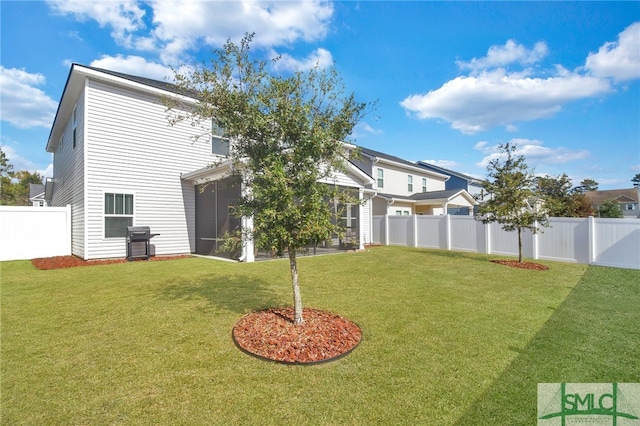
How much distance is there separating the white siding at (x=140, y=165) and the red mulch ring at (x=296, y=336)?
8.42 metres

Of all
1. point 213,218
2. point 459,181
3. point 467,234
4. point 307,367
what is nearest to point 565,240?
point 467,234

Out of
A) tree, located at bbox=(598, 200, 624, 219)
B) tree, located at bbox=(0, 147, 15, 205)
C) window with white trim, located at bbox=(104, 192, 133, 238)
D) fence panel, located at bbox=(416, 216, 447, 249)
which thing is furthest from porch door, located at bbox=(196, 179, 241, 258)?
tree, located at bbox=(0, 147, 15, 205)

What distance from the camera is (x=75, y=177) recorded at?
1103cm

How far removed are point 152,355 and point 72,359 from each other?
0.81 metres

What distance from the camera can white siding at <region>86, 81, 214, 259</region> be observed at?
32.2ft

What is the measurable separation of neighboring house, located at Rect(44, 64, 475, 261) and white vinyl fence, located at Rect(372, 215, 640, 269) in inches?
194

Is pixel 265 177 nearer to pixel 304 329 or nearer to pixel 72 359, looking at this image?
pixel 304 329

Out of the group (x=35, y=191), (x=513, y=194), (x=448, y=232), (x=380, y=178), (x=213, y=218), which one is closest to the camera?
(x=513, y=194)

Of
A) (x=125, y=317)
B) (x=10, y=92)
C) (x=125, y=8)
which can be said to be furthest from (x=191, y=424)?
(x=10, y=92)

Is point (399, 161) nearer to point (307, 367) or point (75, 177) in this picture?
point (75, 177)

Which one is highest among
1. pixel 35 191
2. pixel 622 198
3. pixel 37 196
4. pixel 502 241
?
pixel 35 191

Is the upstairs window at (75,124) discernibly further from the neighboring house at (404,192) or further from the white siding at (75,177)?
the neighboring house at (404,192)

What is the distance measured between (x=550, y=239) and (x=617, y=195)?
5399 cm

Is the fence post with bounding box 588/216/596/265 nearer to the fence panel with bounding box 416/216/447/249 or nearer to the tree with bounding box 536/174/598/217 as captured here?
the fence panel with bounding box 416/216/447/249
